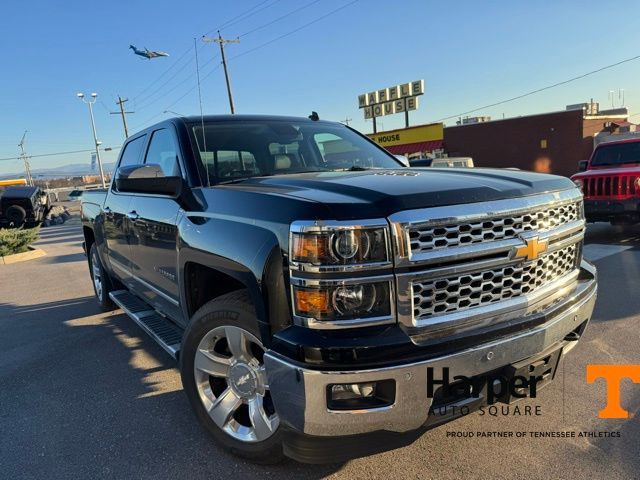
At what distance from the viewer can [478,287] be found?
2188 millimetres

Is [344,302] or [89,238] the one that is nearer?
[344,302]

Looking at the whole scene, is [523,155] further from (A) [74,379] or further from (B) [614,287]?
(A) [74,379]

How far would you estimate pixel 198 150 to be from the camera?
325 centimetres

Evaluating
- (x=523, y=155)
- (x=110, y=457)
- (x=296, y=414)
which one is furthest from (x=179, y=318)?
(x=523, y=155)

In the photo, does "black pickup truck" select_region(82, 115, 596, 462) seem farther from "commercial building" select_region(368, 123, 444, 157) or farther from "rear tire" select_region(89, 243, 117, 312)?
"commercial building" select_region(368, 123, 444, 157)

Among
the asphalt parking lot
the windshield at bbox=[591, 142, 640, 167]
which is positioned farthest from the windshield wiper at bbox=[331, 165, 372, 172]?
the windshield at bbox=[591, 142, 640, 167]

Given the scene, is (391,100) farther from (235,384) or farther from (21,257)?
(235,384)

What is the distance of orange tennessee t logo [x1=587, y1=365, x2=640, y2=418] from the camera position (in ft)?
9.61

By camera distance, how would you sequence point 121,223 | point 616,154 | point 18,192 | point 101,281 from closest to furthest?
point 121,223
point 101,281
point 616,154
point 18,192

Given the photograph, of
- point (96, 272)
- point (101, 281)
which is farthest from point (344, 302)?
point (96, 272)

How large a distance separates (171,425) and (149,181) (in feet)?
5.09

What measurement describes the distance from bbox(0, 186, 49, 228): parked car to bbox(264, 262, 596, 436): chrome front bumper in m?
21.2

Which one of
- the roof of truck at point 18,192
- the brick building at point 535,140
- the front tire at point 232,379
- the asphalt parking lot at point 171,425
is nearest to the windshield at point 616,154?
the asphalt parking lot at point 171,425

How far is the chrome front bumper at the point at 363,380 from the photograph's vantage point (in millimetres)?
1927
